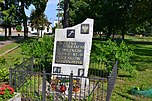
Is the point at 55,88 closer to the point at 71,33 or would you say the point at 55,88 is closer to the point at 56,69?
the point at 56,69

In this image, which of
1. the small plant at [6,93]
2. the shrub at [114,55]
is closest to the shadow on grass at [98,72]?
the shrub at [114,55]

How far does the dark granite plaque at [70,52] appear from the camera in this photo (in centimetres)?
1058

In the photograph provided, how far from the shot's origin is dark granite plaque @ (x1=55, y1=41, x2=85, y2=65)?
1058 centimetres

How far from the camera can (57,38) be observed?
11.0 meters

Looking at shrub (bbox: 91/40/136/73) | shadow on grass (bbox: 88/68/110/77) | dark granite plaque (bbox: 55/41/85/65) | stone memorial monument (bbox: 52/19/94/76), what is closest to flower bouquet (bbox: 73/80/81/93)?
stone memorial monument (bbox: 52/19/94/76)

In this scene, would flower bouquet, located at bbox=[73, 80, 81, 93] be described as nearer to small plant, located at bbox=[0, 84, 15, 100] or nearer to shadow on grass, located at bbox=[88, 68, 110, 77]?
small plant, located at bbox=[0, 84, 15, 100]

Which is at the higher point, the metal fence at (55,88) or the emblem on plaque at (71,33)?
the emblem on plaque at (71,33)

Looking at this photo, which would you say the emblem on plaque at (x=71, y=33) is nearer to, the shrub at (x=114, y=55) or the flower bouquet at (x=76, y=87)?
the shrub at (x=114, y=55)

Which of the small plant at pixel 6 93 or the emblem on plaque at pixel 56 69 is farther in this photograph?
the emblem on plaque at pixel 56 69

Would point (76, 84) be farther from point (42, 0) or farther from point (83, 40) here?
point (42, 0)

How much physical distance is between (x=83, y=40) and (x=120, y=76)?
3.82m

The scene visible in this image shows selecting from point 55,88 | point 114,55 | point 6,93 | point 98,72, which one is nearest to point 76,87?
point 55,88

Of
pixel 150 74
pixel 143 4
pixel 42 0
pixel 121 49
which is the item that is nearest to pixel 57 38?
pixel 121 49

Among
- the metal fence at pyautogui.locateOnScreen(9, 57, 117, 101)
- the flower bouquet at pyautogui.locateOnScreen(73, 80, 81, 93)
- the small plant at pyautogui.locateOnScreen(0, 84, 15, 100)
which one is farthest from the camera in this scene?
the flower bouquet at pyautogui.locateOnScreen(73, 80, 81, 93)
